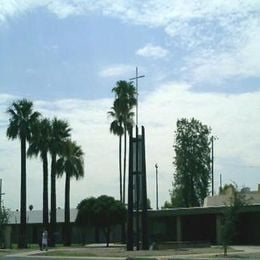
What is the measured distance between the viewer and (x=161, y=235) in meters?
69.8

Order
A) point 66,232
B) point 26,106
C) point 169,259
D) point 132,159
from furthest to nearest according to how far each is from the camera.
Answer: point 66,232 → point 26,106 → point 132,159 → point 169,259

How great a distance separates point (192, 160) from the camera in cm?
8494

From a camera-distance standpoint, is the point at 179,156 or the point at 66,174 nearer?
the point at 66,174

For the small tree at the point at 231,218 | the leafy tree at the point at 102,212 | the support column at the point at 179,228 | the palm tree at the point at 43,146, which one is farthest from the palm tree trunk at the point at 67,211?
the small tree at the point at 231,218

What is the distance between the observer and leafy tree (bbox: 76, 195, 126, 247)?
197ft

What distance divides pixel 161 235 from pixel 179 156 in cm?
1781

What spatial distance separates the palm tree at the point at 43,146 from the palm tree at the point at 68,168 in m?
2.30

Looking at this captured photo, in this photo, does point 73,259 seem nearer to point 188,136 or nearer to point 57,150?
point 57,150

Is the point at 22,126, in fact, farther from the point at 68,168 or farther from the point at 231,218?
the point at 231,218

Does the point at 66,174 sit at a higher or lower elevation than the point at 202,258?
higher

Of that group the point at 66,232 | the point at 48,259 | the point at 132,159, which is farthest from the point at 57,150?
the point at 48,259

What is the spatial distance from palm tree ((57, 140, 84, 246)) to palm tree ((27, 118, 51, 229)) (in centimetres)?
230

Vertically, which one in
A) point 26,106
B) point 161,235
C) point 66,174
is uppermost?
point 26,106

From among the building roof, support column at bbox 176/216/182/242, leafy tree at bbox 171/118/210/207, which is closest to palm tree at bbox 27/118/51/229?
support column at bbox 176/216/182/242
